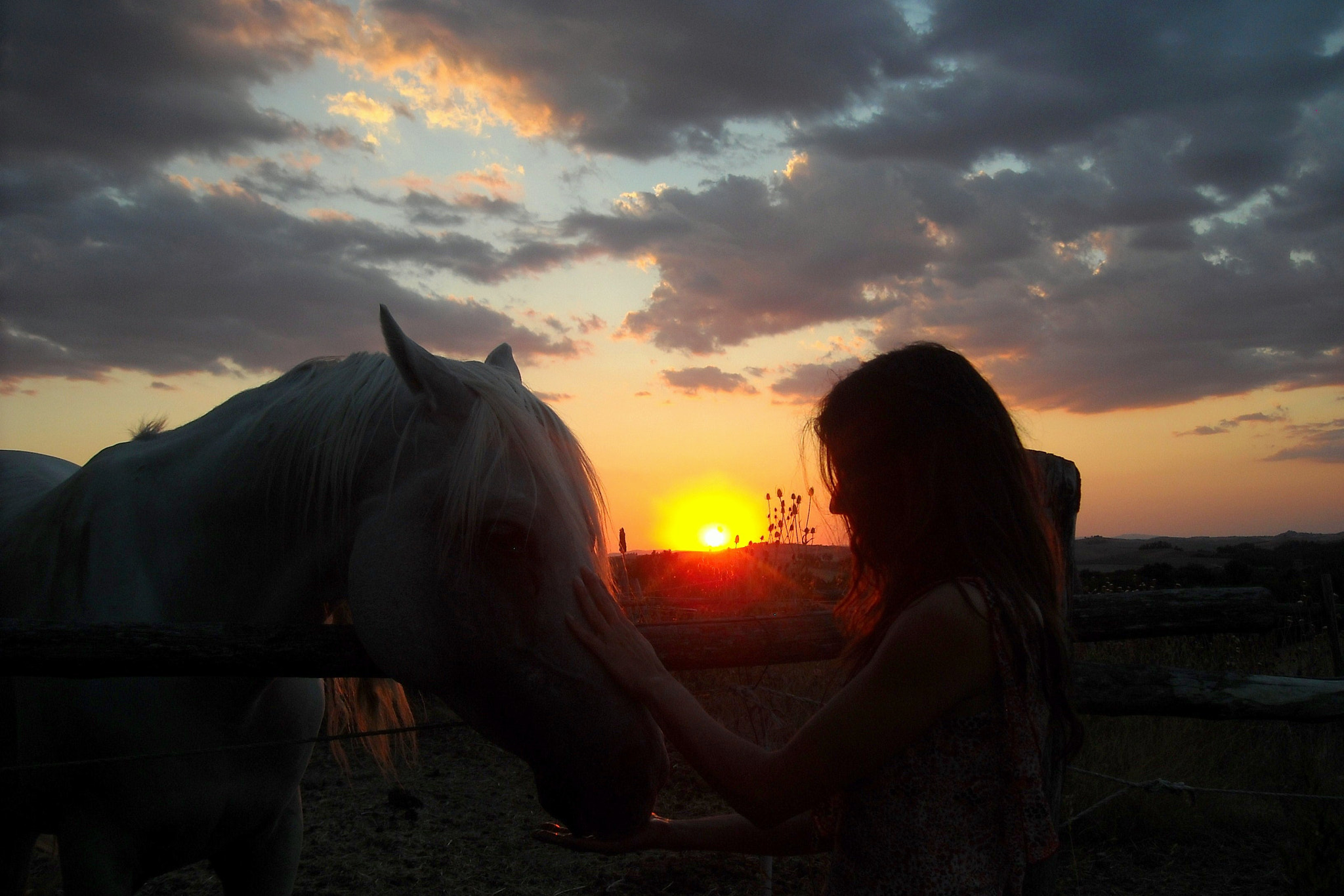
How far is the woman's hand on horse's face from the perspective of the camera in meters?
1.44

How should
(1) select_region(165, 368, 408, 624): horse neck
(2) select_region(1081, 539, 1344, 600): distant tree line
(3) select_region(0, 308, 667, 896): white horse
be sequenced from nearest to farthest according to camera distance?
(3) select_region(0, 308, 667, 896): white horse < (1) select_region(165, 368, 408, 624): horse neck < (2) select_region(1081, 539, 1344, 600): distant tree line

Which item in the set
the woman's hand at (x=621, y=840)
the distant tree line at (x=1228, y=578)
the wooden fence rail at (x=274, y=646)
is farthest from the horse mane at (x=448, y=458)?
the distant tree line at (x=1228, y=578)

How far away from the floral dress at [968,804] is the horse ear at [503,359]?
4.72ft

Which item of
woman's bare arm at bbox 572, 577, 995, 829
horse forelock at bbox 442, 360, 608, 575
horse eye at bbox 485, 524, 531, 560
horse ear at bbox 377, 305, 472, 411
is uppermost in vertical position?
horse ear at bbox 377, 305, 472, 411

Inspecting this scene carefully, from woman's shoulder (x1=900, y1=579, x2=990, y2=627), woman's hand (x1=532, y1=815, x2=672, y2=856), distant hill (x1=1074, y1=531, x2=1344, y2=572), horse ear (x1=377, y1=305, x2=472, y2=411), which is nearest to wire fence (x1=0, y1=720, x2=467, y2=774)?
woman's hand (x1=532, y1=815, x2=672, y2=856)

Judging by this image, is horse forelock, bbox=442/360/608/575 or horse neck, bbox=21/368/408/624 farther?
horse neck, bbox=21/368/408/624

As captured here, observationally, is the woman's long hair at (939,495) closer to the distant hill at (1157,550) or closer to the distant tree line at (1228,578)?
the distant tree line at (1228,578)

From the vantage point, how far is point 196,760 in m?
1.86

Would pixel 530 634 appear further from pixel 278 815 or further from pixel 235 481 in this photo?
pixel 278 815

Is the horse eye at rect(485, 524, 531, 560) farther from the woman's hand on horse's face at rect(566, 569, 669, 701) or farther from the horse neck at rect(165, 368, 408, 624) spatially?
the horse neck at rect(165, 368, 408, 624)

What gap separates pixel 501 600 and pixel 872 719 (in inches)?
30.9

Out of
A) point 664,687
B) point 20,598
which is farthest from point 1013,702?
point 20,598

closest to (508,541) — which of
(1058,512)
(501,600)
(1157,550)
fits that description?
(501,600)

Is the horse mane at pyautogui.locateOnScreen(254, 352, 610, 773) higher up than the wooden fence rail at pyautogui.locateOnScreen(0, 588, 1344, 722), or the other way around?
the horse mane at pyautogui.locateOnScreen(254, 352, 610, 773)
